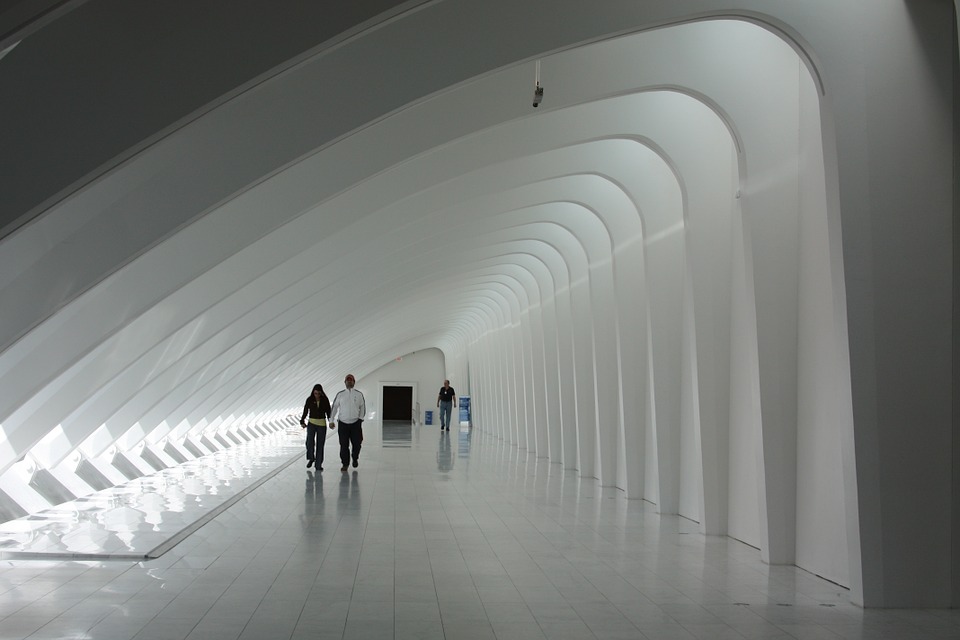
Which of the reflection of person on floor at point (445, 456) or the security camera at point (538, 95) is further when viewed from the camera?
the reflection of person on floor at point (445, 456)

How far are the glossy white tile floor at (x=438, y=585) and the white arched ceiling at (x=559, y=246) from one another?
0.78 meters

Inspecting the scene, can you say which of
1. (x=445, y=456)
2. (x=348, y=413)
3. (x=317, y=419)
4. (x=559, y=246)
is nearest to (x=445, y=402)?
(x=445, y=456)

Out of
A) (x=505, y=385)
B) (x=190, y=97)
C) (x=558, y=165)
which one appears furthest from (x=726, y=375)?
(x=505, y=385)

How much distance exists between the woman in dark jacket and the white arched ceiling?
6.32 feet

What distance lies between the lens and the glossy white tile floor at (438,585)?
588 centimetres

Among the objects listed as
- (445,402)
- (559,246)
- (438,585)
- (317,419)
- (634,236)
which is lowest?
(438,585)

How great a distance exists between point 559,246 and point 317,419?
20.9 feet

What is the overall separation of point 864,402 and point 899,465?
496 millimetres

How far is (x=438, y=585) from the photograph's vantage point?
23.6 feet

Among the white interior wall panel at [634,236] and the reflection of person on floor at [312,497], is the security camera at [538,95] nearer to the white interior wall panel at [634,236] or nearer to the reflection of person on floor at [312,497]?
the white interior wall panel at [634,236]

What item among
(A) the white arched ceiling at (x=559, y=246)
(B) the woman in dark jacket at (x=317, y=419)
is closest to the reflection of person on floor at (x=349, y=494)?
(B) the woman in dark jacket at (x=317, y=419)

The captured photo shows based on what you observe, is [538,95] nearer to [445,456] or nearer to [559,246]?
[559,246]

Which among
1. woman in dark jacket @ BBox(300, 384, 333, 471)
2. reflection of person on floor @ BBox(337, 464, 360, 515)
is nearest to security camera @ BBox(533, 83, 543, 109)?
reflection of person on floor @ BBox(337, 464, 360, 515)

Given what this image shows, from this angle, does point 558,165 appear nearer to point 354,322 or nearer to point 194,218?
point 194,218
